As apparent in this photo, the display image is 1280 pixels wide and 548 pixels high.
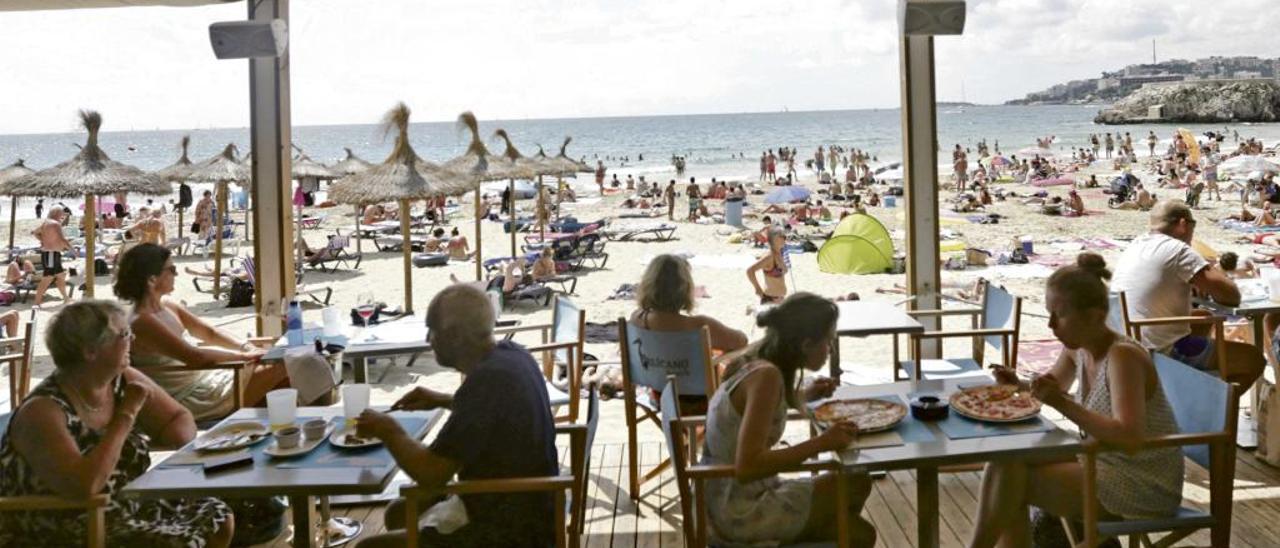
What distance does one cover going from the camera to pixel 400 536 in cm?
229

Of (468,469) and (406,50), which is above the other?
(406,50)

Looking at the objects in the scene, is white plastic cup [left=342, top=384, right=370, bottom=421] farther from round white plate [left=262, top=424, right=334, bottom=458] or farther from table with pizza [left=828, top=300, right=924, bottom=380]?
table with pizza [left=828, top=300, right=924, bottom=380]

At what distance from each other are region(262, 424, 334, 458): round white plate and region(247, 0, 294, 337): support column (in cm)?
259

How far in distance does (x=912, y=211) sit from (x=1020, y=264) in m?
7.36

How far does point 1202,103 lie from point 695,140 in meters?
33.2

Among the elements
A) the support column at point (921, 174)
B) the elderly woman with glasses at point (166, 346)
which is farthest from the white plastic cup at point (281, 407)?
the support column at point (921, 174)

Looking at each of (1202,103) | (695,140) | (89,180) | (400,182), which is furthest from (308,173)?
(1202,103)

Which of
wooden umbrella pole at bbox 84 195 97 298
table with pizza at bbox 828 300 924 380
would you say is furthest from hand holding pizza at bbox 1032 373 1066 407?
wooden umbrella pole at bbox 84 195 97 298

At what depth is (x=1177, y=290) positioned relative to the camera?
13.5ft

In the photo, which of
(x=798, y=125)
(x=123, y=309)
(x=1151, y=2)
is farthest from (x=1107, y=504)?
(x=798, y=125)

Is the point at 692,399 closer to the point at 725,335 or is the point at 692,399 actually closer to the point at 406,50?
the point at 725,335

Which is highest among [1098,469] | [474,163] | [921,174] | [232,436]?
[474,163]

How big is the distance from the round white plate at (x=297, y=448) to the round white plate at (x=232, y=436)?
5cm

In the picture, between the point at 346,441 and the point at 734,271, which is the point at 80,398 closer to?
the point at 346,441
